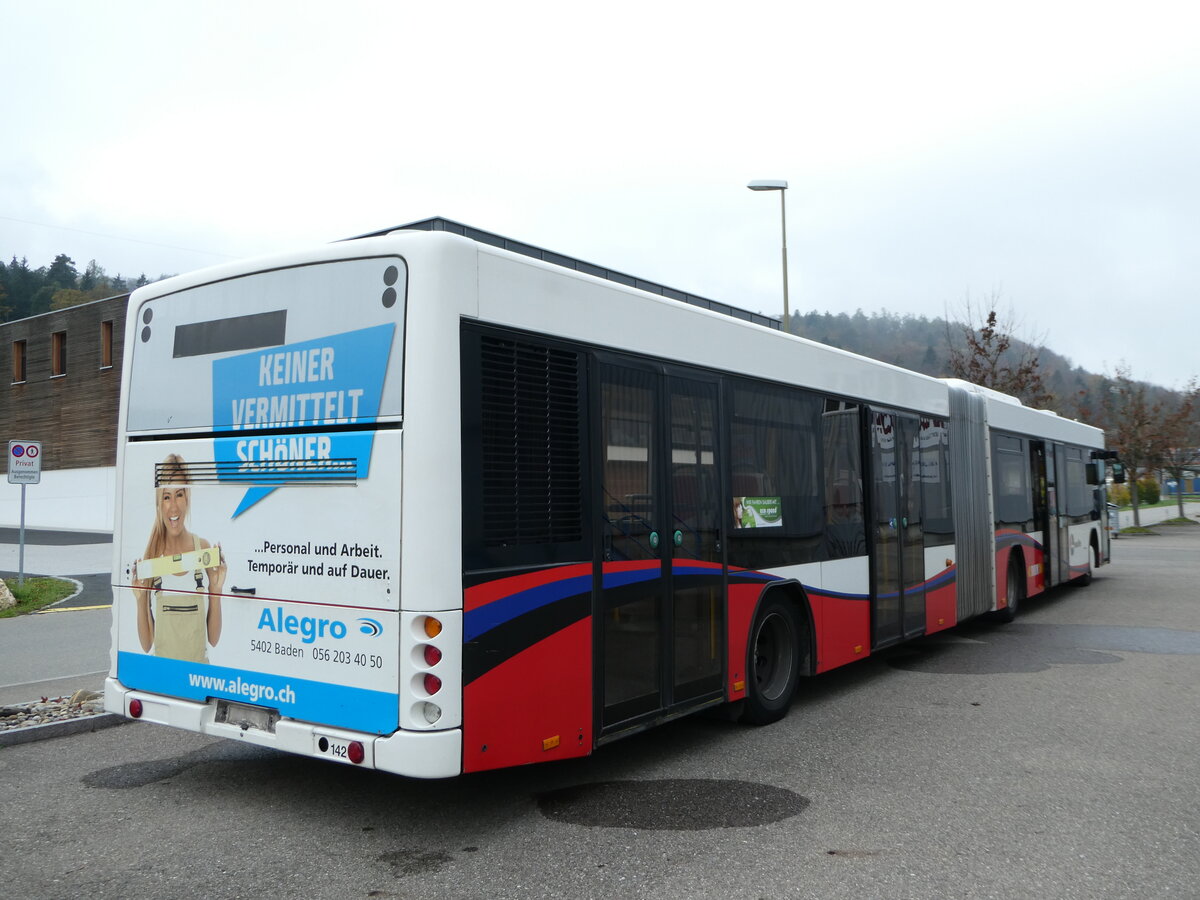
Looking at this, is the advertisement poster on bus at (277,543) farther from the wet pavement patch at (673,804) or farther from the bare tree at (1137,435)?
the bare tree at (1137,435)

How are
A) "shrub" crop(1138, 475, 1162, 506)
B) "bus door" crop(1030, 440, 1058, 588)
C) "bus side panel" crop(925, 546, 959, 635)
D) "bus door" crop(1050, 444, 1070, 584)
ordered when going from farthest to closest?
"shrub" crop(1138, 475, 1162, 506) → "bus door" crop(1050, 444, 1070, 584) → "bus door" crop(1030, 440, 1058, 588) → "bus side panel" crop(925, 546, 959, 635)

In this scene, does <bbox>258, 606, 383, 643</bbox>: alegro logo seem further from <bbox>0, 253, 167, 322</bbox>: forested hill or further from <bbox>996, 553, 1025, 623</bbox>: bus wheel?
<bbox>0, 253, 167, 322</bbox>: forested hill

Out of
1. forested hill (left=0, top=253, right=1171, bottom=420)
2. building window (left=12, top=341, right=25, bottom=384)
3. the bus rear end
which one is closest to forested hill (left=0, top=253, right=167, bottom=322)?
forested hill (left=0, top=253, right=1171, bottom=420)

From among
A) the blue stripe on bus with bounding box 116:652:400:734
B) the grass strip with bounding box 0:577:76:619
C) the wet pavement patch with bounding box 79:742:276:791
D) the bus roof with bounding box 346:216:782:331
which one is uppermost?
the bus roof with bounding box 346:216:782:331

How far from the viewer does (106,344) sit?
33.5 m

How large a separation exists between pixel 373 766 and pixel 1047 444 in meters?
12.8

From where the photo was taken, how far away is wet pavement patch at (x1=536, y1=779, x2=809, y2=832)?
16.6 feet

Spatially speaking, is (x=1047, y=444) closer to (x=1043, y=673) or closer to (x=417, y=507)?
(x=1043, y=673)

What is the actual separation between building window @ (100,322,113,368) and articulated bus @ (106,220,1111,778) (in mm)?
30900

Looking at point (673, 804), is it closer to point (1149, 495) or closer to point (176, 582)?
point (176, 582)

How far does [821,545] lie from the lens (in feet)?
26.3

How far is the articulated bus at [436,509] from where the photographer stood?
462 cm

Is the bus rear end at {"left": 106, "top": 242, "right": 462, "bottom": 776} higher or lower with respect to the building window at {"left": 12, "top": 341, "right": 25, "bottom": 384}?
lower

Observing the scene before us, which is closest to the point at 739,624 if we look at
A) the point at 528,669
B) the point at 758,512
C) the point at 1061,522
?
the point at 758,512
